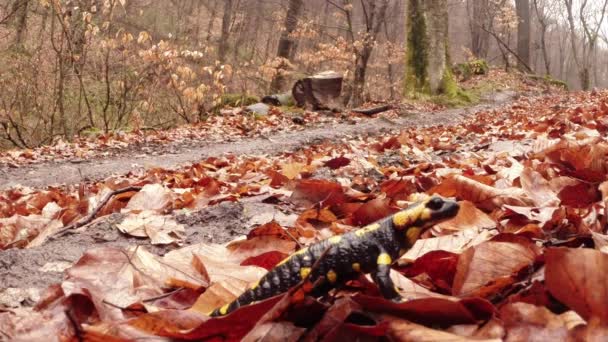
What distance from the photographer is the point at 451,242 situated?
1841 millimetres

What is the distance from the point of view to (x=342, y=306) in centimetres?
119

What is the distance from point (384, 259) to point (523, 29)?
31.8 metres

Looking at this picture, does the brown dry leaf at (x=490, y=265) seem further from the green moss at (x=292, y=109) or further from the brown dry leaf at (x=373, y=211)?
the green moss at (x=292, y=109)

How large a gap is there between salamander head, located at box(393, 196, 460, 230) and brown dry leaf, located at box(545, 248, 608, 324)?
48 centimetres

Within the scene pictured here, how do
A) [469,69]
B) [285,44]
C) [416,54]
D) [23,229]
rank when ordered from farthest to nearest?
1. [469,69]
2. [285,44]
3. [416,54]
4. [23,229]

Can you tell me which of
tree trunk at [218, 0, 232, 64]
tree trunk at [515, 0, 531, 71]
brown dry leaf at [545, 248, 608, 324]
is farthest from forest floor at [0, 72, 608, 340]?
tree trunk at [515, 0, 531, 71]

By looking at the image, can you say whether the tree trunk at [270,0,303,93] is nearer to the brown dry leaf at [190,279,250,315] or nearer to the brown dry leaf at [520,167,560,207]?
the brown dry leaf at [520,167,560,207]

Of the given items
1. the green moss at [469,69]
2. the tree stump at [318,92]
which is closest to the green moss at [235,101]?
the tree stump at [318,92]

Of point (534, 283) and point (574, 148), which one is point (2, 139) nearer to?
point (574, 148)

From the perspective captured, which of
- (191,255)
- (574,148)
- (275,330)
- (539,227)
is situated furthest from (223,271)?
(574,148)

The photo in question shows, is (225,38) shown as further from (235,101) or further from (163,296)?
(163,296)

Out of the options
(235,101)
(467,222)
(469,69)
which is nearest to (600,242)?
(467,222)

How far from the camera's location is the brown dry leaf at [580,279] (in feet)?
3.48

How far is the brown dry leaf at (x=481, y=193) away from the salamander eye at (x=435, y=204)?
0.76 meters
